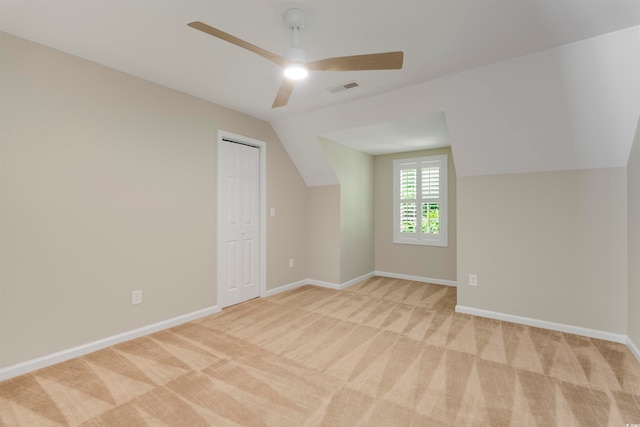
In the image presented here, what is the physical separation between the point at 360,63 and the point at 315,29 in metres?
0.46

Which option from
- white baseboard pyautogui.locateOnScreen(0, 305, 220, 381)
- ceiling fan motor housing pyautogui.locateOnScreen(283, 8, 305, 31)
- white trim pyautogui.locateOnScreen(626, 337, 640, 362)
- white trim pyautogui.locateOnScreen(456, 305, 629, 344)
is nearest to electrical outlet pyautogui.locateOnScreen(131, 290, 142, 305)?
white baseboard pyautogui.locateOnScreen(0, 305, 220, 381)

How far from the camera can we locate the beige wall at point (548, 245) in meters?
2.91

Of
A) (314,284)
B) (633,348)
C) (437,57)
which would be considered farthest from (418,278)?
(437,57)

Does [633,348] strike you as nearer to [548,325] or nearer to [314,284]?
[548,325]

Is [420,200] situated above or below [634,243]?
above

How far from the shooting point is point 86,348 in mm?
2627

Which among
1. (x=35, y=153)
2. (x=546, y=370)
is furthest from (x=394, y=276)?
(x=35, y=153)

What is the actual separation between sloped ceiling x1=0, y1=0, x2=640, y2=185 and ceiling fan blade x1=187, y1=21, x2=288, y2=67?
0.97ft

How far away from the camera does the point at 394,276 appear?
5496 mm

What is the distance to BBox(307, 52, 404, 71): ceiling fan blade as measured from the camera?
76.0 inches

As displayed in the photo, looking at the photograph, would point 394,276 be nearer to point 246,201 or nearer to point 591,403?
point 246,201

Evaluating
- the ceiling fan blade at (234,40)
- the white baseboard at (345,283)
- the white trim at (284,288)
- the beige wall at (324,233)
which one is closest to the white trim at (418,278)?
the white baseboard at (345,283)

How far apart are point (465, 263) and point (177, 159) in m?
3.57

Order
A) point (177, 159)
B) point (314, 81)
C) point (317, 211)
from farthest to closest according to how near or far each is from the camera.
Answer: point (317, 211)
point (177, 159)
point (314, 81)
